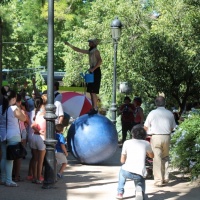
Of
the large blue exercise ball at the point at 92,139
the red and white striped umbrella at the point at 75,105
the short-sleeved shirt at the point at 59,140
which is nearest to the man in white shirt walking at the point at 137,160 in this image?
the short-sleeved shirt at the point at 59,140

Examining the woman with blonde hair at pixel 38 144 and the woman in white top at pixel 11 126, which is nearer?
the woman in white top at pixel 11 126

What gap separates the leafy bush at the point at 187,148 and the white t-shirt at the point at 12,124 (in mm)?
3380

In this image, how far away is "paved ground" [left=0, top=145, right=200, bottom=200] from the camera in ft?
31.6

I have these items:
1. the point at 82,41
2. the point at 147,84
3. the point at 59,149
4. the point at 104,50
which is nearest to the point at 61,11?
the point at 82,41


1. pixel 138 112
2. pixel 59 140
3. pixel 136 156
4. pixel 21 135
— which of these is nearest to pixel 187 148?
pixel 59 140

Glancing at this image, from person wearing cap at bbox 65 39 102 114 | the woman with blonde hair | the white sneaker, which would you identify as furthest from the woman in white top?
person wearing cap at bbox 65 39 102 114

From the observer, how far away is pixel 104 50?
26438mm

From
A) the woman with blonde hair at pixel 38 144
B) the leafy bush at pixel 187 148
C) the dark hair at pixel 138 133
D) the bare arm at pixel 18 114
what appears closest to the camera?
the dark hair at pixel 138 133

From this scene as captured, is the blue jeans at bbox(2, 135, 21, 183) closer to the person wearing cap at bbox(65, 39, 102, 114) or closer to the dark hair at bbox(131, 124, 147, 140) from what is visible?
the dark hair at bbox(131, 124, 147, 140)

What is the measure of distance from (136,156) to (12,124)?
2571 mm

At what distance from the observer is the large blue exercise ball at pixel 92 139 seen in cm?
1328

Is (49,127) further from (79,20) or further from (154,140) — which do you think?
(79,20)

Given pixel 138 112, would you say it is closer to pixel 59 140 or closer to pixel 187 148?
pixel 187 148

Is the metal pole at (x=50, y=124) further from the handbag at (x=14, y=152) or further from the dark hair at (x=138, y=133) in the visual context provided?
the dark hair at (x=138, y=133)
